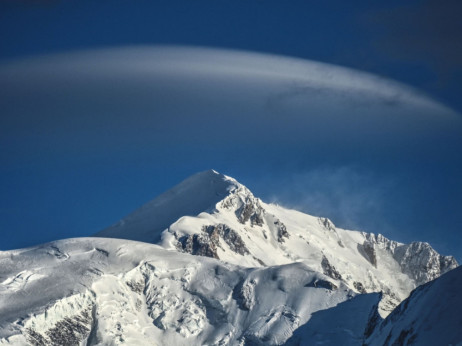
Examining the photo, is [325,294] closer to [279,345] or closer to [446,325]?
[279,345]

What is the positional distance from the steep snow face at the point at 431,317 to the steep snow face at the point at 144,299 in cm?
4822

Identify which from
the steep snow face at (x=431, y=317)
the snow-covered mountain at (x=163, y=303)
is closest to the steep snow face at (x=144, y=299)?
the snow-covered mountain at (x=163, y=303)

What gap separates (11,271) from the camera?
185 meters

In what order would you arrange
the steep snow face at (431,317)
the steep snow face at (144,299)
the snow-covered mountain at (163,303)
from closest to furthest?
the steep snow face at (431,317) < the snow-covered mountain at (163,303) < the steep snow face at (144,299)

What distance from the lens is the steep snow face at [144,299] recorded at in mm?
169750

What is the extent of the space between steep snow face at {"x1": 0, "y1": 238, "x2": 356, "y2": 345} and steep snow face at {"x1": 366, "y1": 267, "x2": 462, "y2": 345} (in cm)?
4822

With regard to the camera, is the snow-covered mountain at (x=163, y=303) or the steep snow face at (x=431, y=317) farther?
the snow-covered mountain at (x=163, y=303)

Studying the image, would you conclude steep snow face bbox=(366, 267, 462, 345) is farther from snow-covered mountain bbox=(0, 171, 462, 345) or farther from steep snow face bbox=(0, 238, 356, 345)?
steep snow face bbox=(0, 238, 356, 345)

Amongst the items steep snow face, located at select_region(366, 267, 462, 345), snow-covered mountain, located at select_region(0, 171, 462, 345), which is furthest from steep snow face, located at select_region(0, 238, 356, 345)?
steep snow face, located at select_region(366, 267, 462, 345)

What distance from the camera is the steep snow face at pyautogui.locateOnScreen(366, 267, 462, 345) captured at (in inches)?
4360

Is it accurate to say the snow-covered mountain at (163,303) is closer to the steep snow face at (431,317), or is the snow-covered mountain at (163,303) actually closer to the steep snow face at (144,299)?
the steep snow face at (144,299)

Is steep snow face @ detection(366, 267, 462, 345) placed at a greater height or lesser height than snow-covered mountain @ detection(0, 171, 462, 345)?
greater

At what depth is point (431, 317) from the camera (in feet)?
383

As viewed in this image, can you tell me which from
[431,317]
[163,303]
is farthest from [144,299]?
[431,317]
